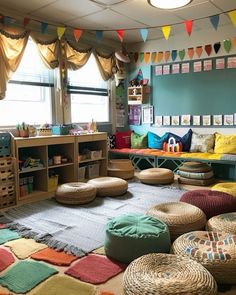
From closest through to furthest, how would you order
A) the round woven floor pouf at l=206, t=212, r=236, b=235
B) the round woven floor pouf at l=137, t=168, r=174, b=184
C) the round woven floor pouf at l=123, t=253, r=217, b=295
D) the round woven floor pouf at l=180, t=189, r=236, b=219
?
the round woven floor pouf at l=123, t=253, r=217, b=295, the round woven floor pouf at l=206, t=212, r=236, b=235, the round woven floor pouf at l=180, t=189, r=236, b=219, the round woven floor pouf at l=137, t=168, r=174, b=184

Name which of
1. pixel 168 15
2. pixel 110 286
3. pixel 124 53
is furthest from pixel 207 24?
pixel 110 286

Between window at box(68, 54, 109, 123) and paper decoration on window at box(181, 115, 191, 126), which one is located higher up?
window at box(68, 54, 109, 123)

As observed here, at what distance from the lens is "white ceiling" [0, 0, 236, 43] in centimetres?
370

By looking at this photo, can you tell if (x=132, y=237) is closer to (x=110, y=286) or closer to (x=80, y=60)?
(x=110, y=286)

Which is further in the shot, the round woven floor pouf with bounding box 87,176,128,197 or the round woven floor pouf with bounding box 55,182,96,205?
the round woven floor pouf with bounding box 87,176,128,197

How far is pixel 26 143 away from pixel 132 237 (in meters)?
2.16

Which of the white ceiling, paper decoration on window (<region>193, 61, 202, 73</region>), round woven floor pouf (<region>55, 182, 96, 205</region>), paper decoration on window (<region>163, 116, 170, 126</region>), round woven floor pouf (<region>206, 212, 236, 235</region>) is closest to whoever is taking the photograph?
round woven floor pouf (<region>206, 212, 236, 235</region>)

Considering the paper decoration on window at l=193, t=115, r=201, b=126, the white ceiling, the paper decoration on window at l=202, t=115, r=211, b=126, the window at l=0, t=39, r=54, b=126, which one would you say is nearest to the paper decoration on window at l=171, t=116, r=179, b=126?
the paper decoration on window at l=193, t=115, r=201, b=126

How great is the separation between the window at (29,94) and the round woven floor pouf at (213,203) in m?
2.66

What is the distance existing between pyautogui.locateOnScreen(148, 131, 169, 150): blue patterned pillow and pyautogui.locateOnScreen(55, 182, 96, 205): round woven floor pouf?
87.3 inches

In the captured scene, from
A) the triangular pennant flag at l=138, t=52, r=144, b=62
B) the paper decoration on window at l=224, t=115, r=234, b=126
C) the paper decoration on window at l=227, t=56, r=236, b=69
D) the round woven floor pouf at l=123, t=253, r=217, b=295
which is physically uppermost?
the triangular pennant flag at l=138, t=52, r=144, b=62

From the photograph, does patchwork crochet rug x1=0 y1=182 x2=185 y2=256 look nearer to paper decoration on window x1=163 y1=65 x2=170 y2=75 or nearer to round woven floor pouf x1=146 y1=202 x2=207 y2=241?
round woven floor pouf x1=146 y1=202 x2=207 y2=241

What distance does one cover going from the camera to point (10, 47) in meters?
3.81

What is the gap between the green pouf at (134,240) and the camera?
2.04 m
